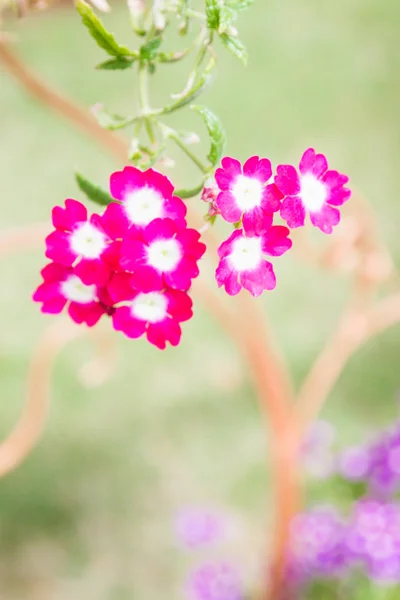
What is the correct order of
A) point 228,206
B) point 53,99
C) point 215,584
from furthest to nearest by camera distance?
point 215,584 < point 53,99 < point 228,206

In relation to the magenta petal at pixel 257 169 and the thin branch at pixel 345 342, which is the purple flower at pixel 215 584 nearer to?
the thin branch at pixel 345 342

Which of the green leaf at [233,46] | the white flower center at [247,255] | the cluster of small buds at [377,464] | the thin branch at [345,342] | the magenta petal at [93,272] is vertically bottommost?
the magenta petal at [93,272]

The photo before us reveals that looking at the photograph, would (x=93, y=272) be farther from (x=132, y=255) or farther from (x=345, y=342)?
(x=345, y=342)

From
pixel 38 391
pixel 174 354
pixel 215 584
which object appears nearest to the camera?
pixel 38 391

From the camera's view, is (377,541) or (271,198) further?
(377,541)

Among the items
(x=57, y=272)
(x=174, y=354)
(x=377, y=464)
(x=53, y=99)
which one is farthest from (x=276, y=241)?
(x=174, y=354)

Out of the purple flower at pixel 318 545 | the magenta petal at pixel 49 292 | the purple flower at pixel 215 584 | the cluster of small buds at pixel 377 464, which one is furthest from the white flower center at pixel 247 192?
the purple flower at pixel 215 584

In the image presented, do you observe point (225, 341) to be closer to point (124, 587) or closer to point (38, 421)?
point (124, 587)
